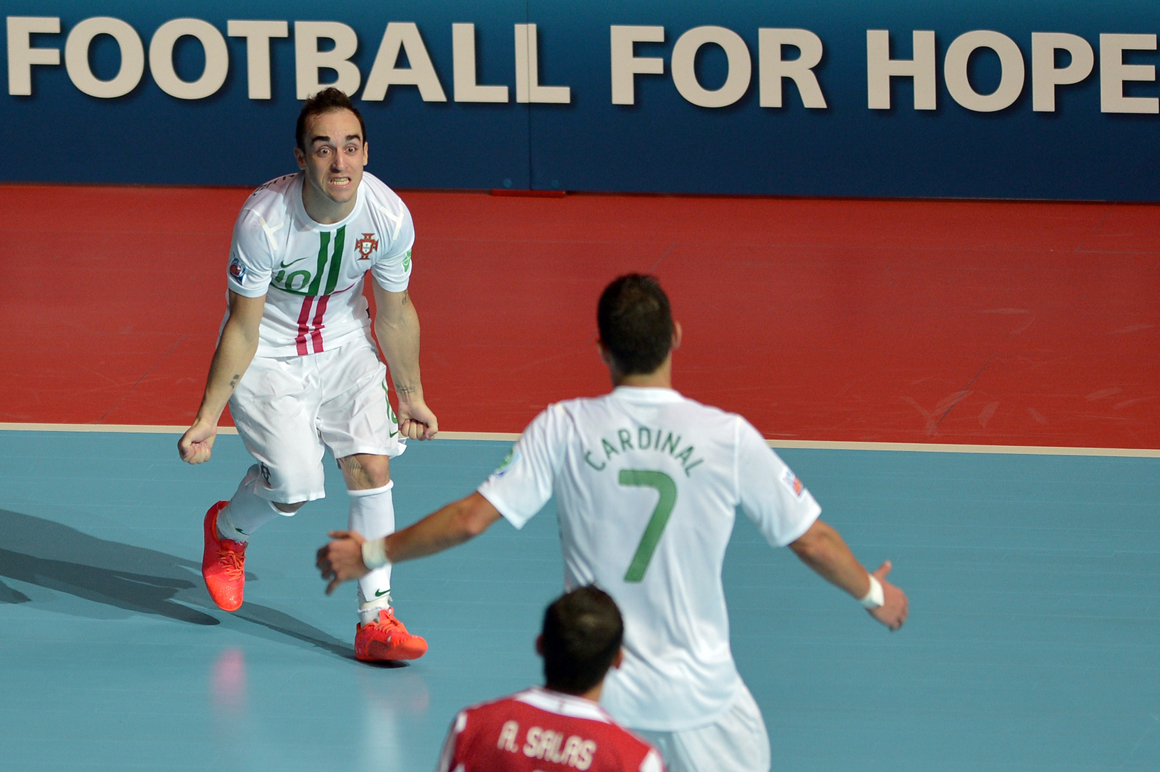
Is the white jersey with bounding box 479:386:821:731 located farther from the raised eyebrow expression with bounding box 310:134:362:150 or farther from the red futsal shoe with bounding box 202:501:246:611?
the red futsal shoe with bounding box 202:501:246:611

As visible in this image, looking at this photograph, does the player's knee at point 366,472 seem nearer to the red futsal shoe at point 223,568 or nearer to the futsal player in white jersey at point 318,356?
the futsal player in white jersey at point 318,356

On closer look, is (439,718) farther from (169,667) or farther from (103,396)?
(103,396)

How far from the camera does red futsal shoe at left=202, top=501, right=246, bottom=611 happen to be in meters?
5.73

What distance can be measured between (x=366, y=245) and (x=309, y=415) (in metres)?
0.71

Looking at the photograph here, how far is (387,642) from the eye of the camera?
523 cm

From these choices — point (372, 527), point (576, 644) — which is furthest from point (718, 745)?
point (372, 527)

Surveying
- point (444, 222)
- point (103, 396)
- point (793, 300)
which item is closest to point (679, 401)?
point (103, 396)

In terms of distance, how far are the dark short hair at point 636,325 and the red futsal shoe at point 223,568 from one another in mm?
2972

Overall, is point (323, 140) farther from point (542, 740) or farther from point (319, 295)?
point (542, 740)

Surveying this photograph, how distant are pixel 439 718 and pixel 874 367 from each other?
513cm

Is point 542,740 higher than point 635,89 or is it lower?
lower

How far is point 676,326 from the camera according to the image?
3320 mm

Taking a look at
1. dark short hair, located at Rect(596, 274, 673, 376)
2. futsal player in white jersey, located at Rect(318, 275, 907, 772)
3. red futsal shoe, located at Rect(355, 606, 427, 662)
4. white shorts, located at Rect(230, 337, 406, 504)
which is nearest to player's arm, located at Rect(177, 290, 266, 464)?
white shorts, located at Rect(230, 337, 406, 504)

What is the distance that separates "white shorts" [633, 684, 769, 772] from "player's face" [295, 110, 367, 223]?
2.60 meters
